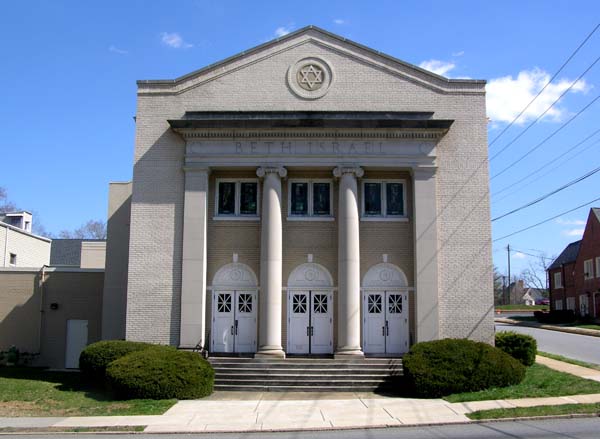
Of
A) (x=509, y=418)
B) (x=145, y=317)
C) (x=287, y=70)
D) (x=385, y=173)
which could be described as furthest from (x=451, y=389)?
(x=287, y=70)

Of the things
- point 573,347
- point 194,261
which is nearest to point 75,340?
point 194,261

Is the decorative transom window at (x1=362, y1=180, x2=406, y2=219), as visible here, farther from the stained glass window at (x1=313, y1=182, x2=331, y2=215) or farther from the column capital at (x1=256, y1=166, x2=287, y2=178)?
the column capital at (x1=256, y1=166, x2=287, y2=178)

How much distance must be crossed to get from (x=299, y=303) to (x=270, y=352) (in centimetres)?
235

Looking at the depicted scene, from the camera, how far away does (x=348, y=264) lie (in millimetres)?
24078

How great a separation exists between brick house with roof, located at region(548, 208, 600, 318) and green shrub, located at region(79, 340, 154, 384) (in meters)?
47.0

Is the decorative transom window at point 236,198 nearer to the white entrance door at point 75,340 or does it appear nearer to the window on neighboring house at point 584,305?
the white entrance door at point 75,340

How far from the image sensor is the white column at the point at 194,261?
23953 mm

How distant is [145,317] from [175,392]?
5.40m

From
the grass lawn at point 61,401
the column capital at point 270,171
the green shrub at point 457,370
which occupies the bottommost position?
the grass lawn at point 61,401

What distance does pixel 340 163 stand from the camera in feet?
80.9

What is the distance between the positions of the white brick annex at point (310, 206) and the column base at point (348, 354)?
0.16 ft

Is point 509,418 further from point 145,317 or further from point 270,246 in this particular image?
point 145,317

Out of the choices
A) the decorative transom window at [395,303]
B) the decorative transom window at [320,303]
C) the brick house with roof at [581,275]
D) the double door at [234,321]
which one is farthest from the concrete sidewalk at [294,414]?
the brick house with roof at [581,275]

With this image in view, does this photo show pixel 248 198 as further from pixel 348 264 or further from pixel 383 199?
pixel 383 199
